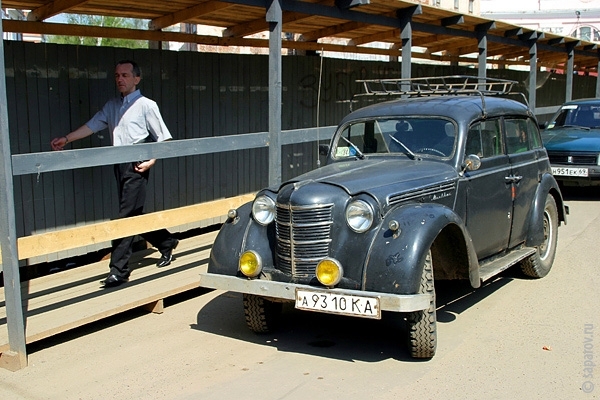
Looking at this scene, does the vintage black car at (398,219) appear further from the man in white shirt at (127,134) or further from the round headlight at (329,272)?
the man in white shirt at (127,134)

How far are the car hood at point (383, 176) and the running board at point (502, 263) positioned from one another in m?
0.83

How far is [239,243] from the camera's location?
18.4 ft

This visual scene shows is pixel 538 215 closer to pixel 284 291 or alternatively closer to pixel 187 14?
pixel 284 291

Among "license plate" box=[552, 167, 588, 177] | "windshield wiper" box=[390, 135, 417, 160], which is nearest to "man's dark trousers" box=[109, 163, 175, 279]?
"windshield wiper" box=[390, 135, 417, 160]

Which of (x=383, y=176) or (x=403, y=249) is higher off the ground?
(x=383, y=176)

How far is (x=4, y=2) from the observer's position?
24.2 ft

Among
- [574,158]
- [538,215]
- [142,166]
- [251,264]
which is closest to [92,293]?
[142,166]

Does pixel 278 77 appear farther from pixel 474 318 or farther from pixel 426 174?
pixel 474 318

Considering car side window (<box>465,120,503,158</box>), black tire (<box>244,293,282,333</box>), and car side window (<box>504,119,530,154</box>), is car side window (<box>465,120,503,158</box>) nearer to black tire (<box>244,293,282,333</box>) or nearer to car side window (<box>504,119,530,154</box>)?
car side window (<box>504,119,530,154</box>)

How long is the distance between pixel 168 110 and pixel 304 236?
13.9 feet

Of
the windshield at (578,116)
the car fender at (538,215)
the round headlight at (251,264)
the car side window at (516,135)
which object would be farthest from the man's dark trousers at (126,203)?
the windshield at (578,116)

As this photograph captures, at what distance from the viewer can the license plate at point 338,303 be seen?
4.80 m

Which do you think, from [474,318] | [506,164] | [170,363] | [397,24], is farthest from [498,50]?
[170,363]

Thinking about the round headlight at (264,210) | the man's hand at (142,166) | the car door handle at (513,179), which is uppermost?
the man's hand at (142,166)
